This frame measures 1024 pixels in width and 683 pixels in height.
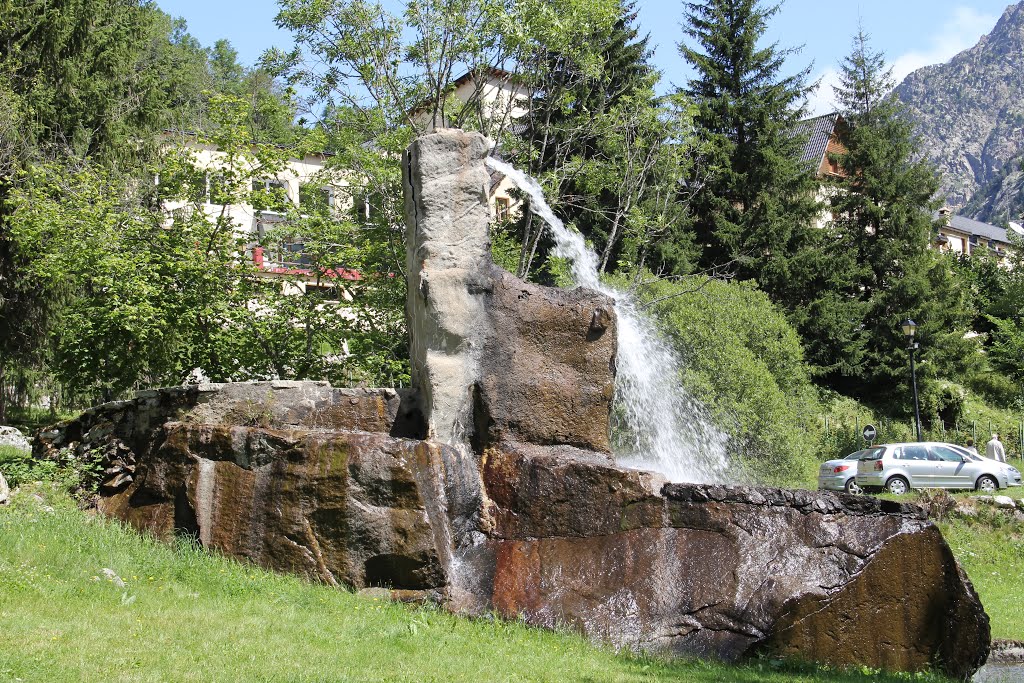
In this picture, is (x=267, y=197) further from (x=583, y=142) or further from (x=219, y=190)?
(x=583, y=142)

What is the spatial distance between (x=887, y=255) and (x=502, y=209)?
1679 cm

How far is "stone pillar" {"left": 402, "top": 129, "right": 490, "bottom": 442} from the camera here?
385 inches

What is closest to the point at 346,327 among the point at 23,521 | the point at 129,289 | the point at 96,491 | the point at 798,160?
the point at 129,289

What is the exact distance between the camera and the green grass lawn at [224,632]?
6.23 m

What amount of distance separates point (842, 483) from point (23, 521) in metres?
19.1

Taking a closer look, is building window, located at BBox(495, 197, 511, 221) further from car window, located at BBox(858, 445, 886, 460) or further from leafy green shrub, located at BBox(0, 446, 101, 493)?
leafy green shrub, located at BBox(0, 446, 101, 493)

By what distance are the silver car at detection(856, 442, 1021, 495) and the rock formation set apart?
14862 millimetres

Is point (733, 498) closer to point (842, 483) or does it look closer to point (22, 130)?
point (842, 483)

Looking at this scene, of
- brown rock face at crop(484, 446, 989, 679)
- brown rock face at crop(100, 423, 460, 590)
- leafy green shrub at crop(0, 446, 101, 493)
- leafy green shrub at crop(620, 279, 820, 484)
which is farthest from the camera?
leafy green shrub at crop(620, 279, 820, 484)

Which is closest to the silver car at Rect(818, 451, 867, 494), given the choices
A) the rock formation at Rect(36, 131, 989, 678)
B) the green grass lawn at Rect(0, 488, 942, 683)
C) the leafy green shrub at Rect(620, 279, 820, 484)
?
the leafy green shrub at Rect(620, 279, 820, 484)

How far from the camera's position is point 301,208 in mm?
18109

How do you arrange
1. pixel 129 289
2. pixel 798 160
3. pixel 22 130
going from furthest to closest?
pixel 798 160, pixel 22 130, pixel 129 289

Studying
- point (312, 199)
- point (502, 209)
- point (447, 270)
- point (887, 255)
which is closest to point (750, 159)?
point (887, 255)

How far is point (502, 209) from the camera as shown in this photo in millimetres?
25422
